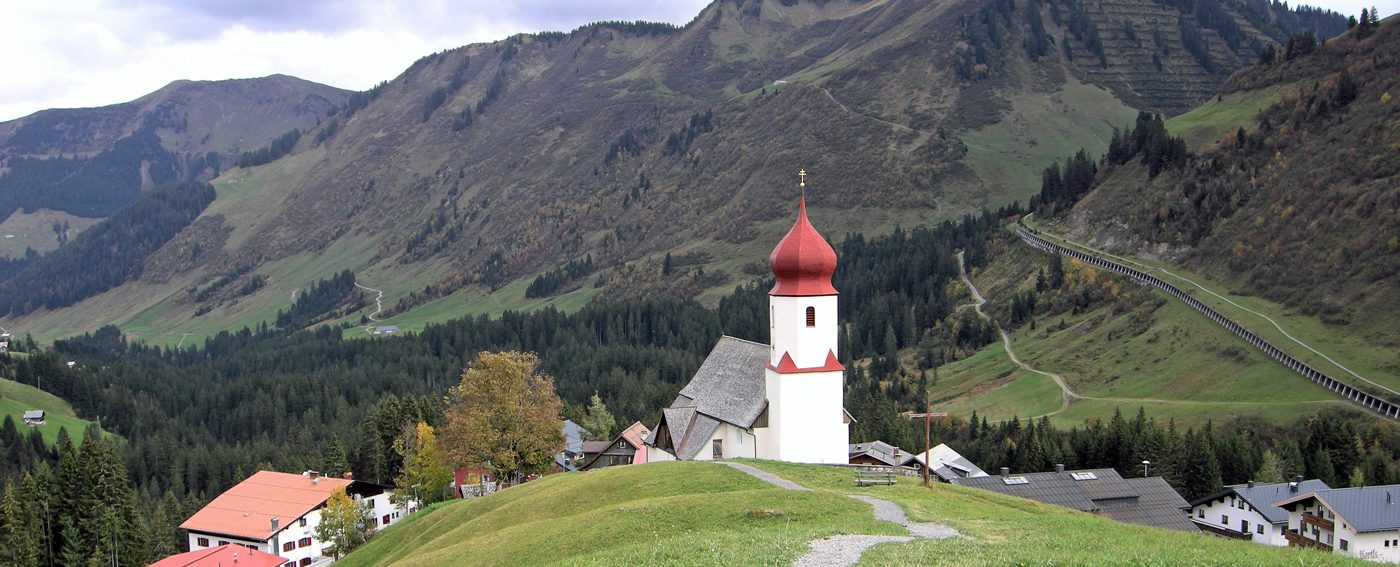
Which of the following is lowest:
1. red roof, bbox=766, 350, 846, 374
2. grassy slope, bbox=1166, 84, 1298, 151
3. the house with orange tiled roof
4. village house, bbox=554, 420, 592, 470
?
the house with orange tiled roof

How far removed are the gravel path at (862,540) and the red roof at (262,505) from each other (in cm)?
6262

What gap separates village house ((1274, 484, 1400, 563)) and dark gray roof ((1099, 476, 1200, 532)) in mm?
6792

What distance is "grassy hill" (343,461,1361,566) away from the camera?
31156 millimetres

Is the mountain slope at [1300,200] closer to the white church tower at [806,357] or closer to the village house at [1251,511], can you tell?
the village house at [1251,511]

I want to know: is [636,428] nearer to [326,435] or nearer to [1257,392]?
[1257,392]

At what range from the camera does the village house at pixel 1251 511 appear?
73562 mm

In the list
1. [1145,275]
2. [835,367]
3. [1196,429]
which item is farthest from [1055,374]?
[835,367]

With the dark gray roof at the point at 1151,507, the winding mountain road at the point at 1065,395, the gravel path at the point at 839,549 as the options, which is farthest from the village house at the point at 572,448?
the gravel path at the point at 839,549

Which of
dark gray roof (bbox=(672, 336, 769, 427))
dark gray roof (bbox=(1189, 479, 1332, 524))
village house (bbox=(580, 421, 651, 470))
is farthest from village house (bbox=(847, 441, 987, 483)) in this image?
dark gray roof (bbox=(1189, 479, 1332, 524))

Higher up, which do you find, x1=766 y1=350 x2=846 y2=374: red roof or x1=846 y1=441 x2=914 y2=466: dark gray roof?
x1=766 y1=350 x2=846 y2=374: red roof

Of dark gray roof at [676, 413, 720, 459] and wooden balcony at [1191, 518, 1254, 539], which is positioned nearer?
dark gray roof at [676, 413, 720, 459]

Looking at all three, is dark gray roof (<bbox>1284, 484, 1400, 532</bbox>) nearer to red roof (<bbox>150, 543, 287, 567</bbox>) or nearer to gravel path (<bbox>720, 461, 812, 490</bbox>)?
gravel path (<bbox>720, 461, 812, 490</bbox>)

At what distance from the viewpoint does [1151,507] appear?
73438mm

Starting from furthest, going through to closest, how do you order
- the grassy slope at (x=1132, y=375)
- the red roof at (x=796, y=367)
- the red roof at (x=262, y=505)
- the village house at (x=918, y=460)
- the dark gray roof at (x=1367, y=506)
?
the grassy slope at (x=1132, y=375)
the red roof at (x=262, y=505)
the village house at (x=918, y=460)
the red roof at (x=796, y=367)
the dark gray roof at (x=1367, y=506)
